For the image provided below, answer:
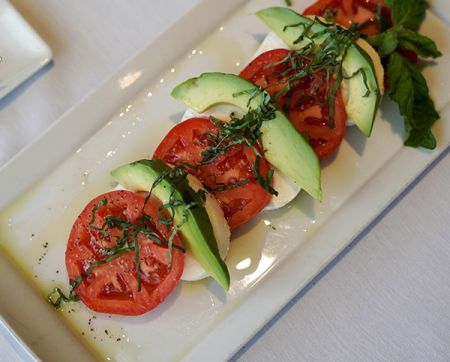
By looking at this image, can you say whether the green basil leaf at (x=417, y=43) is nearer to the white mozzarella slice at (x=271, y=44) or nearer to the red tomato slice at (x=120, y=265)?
the white mozzarella slice at (x=271, y=44)

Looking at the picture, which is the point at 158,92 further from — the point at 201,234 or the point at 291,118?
the point at 201,234

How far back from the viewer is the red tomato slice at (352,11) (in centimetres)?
173

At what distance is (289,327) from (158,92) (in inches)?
33.9

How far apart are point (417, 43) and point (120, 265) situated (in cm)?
114

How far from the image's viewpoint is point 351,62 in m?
1.53

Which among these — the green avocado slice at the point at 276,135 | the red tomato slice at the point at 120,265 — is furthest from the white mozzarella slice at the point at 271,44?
the red tomato slice at the point at 120,265

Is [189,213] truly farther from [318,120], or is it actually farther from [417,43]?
[417,43]

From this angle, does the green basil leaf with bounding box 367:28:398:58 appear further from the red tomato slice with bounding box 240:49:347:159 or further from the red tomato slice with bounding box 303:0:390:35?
the red tomato slice with bounding box 240:49:347:159

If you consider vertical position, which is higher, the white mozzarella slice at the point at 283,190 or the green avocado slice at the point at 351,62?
the green avocado slice at the point at 351,62

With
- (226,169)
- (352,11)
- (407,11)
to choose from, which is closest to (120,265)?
(226,169)

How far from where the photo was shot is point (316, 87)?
1.55 metres

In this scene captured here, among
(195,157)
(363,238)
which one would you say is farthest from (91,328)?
(363,238)

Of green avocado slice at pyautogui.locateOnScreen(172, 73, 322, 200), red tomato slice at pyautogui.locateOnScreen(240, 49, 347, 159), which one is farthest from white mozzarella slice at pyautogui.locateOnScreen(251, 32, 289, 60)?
green avocado slice at pyautogui.locateOnScreen(172, 73, 322, 200)

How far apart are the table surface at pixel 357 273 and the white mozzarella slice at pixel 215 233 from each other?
0.34 meters
